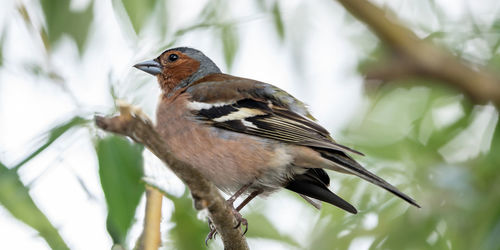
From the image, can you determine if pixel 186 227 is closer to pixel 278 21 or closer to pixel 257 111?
pixel 257 111

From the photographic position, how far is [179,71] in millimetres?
6105

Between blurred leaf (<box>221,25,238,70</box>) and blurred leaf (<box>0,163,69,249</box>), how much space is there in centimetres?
216

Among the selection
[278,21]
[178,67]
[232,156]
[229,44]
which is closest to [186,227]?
[232,156]

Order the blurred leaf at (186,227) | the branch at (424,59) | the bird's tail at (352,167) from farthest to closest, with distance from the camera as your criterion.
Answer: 1. the blurred leaf at (186,227)
2. the branch at (424,59)
3. the bird's tail at (352,167)

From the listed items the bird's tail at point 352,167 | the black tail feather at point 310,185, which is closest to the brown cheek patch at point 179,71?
the black tail feather at point 310,185

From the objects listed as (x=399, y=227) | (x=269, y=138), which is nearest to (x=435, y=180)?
(x=399, y=227)

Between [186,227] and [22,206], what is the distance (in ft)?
4.05

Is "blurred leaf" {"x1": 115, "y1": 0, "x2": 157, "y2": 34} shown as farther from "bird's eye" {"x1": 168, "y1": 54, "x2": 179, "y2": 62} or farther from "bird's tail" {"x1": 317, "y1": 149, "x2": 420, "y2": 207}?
"bird's eye" {"x1": 168, "y1": 54, "x2": 179, "y2": 62}

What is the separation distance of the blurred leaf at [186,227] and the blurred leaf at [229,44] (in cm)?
130

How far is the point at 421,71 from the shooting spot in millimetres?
4367

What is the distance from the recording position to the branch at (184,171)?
2969mm

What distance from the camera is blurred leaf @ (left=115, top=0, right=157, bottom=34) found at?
4.27 meters

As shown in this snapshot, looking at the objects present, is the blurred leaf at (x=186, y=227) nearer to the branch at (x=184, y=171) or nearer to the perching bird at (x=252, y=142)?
the perching bird at (x=252, y=142)

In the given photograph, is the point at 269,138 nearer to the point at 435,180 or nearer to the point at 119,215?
the point at 435,180
